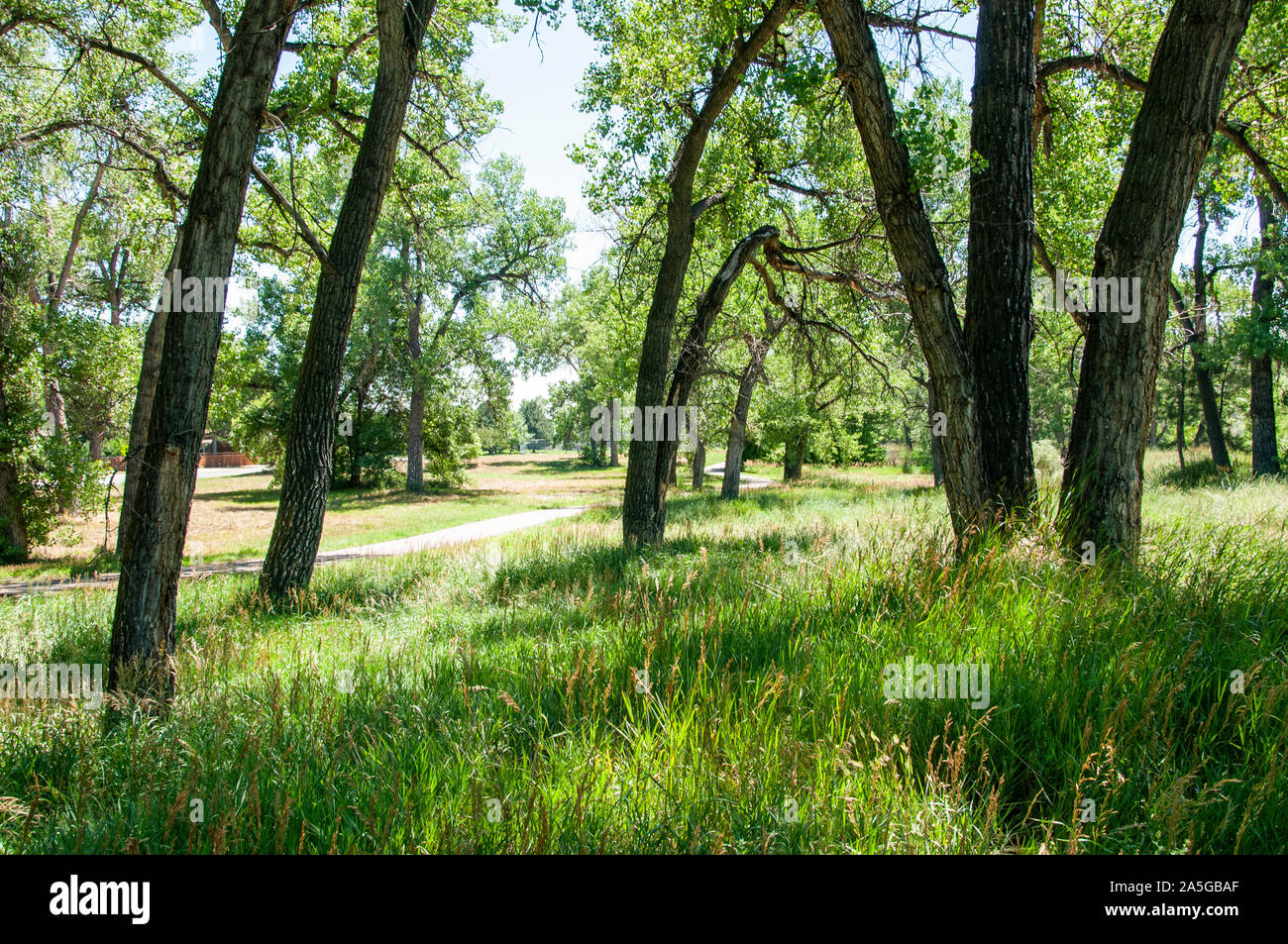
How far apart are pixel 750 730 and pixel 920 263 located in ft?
14.5

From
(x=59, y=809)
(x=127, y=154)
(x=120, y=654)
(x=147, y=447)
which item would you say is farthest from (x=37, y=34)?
(x=59, y=809)

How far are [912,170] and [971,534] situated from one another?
3045mm

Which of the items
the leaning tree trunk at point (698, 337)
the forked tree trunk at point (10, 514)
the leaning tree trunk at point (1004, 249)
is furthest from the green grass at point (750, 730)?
the forked tree trunk at point (10, 514)

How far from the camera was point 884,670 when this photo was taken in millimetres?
3084

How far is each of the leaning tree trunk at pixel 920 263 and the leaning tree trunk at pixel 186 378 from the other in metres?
4.42

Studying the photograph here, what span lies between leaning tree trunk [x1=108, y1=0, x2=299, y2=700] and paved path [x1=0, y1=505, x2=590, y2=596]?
4.80m

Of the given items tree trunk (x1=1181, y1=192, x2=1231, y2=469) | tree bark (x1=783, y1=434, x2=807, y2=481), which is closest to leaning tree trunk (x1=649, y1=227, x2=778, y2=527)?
tree trunk (x1=1181, y1=192, x2=1231, y2=469)

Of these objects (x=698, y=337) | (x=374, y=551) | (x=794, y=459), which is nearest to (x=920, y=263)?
(x=698, y=337)

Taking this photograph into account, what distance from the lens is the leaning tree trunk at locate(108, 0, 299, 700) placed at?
4133 mm

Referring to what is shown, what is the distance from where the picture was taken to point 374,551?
1368cm

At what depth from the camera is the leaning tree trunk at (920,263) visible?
17.1ft

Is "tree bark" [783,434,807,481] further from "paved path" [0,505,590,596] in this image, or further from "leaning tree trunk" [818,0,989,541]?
"leaning tree trunk" [818,0,989,541]
